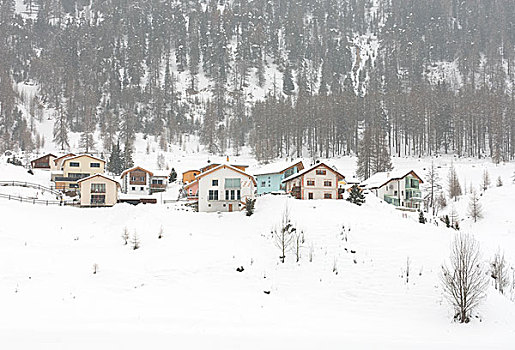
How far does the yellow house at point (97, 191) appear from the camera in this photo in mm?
50688

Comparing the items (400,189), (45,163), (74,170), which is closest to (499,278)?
(400,189)

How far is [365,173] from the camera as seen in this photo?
231ft

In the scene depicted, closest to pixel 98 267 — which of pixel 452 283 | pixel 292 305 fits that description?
pixel 292 305

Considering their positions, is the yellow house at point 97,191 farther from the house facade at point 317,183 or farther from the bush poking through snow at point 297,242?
the bush poking through snow at point 297,242

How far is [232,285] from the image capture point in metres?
25.2

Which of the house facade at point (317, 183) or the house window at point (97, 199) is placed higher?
the house facade at point (317, 183)

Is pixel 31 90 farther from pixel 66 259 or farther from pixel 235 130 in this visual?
pixel 66 259

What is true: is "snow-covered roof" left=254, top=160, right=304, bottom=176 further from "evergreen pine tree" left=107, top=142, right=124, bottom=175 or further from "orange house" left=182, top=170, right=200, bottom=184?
"evergreen pine tree" left=107, top=142, right=124, bottom=175

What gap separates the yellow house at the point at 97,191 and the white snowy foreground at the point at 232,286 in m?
12.5

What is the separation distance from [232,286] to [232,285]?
129mm

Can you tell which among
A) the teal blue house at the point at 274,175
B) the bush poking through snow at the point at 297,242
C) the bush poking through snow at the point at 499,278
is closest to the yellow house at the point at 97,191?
the teal blue house at the point at 274,175

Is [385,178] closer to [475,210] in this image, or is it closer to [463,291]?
[475,210]

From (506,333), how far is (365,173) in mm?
51392

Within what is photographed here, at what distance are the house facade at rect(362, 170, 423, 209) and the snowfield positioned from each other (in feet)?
63.6
